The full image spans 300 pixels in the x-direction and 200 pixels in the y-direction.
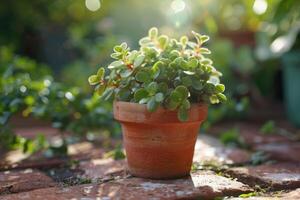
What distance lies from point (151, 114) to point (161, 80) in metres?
0.11

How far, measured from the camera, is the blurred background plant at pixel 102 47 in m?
2.01

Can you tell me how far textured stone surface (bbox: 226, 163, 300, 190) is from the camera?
1462mm

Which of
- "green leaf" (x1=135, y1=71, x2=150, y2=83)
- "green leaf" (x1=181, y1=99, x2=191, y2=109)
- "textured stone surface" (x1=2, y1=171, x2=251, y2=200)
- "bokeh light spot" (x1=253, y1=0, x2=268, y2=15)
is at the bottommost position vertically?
"textured stone surface" (x1=2, y1=171, x2=251, y2=200)

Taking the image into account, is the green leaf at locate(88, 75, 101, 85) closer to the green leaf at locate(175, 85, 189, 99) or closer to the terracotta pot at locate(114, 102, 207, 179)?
the terracotta pot at locate(114, 102, 207, 179)

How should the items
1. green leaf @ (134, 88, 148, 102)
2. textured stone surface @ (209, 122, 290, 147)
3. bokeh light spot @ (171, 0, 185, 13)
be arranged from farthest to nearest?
bokeh light spot @ (171, 0, 185, 13) < textured stone surface @ (209, 122, 290, 147) < green leaf @ (134, 88, 148, 102)

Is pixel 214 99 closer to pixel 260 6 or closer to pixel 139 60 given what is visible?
pixel 139 60

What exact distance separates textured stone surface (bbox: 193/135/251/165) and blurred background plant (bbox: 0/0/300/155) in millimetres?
233

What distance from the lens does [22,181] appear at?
5.01ft

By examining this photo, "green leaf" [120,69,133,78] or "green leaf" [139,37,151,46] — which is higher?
"green leaf" [139,37,151,46]

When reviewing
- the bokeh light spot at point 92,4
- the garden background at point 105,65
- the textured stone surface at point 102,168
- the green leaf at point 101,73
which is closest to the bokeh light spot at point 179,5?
the garden background at point 105,65

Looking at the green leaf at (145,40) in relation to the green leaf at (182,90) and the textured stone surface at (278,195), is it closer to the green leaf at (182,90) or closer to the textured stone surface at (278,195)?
the green leaf at (182,90)

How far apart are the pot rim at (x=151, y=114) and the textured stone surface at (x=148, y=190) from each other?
0.61 ft

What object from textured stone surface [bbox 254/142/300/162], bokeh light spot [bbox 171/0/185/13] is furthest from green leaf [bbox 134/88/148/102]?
bokeh light spot [bbox 171/0/185/13]

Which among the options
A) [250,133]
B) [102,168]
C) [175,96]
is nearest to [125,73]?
[175,96]
